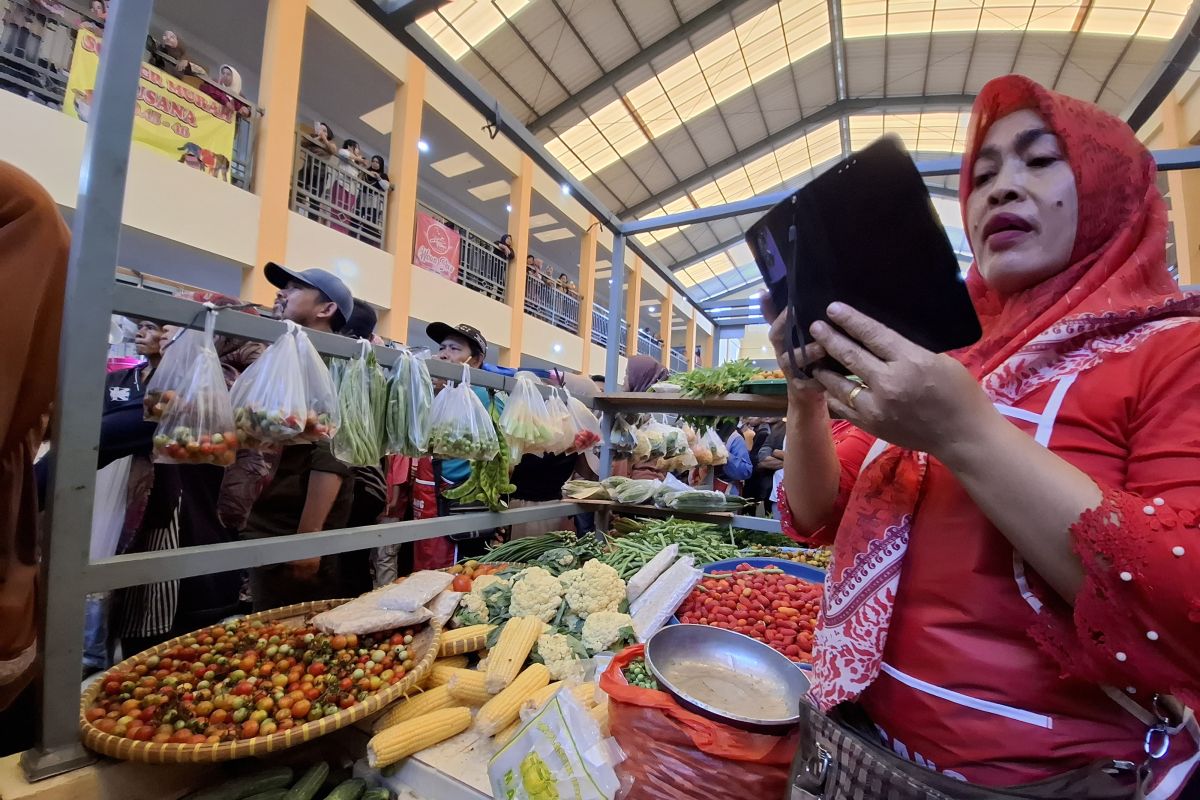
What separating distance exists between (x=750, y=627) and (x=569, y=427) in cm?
126

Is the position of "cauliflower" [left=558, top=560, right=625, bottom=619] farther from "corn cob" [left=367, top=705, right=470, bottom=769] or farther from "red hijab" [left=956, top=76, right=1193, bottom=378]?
"red hijab" [left=956, top=76, right=1193, bottom=378]

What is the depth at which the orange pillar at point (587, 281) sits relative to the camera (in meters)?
13.6

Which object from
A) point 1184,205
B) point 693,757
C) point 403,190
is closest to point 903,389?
point 693,757

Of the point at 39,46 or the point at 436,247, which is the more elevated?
the point at 39,46

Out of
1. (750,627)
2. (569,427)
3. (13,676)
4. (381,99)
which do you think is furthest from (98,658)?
(381,99)

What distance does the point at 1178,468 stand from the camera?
59 cm

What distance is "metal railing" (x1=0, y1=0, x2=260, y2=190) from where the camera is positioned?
16.7 ft

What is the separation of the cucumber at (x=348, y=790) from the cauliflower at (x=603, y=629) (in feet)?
2.57

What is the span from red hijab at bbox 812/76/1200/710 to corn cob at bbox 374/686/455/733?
3.97ft

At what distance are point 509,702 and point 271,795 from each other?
619mm

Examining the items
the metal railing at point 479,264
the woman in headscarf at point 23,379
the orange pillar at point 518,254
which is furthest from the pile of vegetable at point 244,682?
the metal railing at point 479,264

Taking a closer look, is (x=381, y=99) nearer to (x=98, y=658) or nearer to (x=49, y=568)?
(x=98, y=658)

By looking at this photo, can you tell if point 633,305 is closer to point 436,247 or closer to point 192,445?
point 436,247

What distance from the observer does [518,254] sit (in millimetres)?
11180
